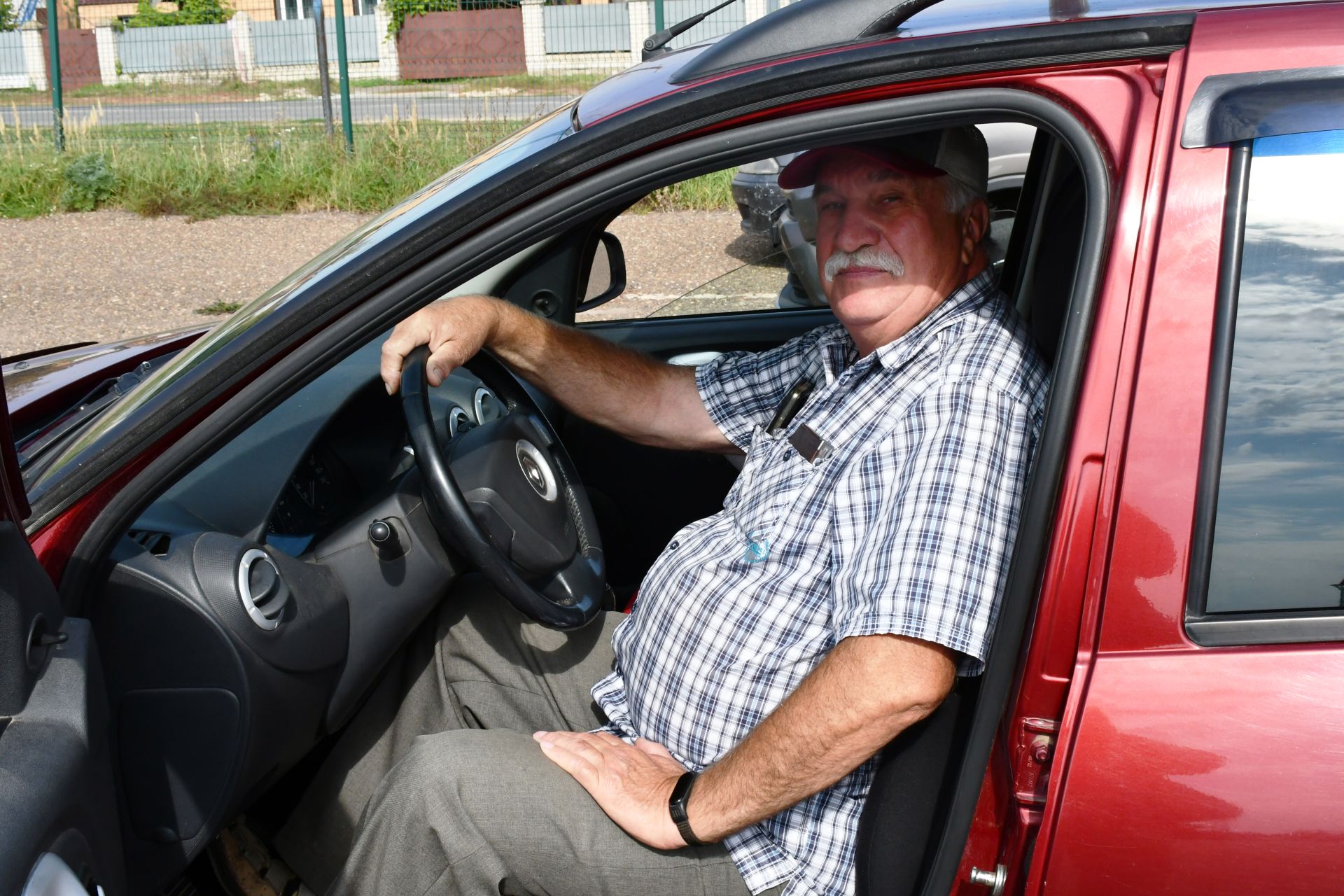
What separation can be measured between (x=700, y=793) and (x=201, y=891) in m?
0.89

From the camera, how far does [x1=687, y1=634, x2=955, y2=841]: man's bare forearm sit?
1.46 meters

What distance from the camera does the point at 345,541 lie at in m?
1.90

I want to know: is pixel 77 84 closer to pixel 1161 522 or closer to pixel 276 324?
pixel 276 324

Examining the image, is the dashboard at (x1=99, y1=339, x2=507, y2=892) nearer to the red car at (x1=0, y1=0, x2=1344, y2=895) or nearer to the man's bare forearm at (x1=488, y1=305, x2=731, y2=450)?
the red car at (x1=0, y1=0, x2=1344, y2=895)

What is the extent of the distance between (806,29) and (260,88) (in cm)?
1342

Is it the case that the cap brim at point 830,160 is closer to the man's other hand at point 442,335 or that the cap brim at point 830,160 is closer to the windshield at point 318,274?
the windshield at point 318,274

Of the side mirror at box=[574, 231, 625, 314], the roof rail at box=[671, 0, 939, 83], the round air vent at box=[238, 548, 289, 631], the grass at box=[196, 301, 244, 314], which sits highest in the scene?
the roof rail at box=[671, 0, 939, 83]

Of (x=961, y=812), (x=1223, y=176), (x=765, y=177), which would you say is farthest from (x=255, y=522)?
(x=765, y=177)

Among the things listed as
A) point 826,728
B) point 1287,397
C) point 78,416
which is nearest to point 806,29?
point 1287,397

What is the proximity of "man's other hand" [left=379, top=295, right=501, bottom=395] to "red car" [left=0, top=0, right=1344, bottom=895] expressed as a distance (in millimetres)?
152

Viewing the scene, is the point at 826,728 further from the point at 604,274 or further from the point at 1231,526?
the point at 604,274

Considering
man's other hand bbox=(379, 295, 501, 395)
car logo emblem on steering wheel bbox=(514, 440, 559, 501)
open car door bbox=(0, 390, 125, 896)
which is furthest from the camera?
car logo emblem on steering wheel bbox=(514, 440, 559, 501)

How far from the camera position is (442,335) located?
1966 mm

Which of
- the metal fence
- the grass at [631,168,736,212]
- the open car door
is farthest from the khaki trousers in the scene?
the metal fence
